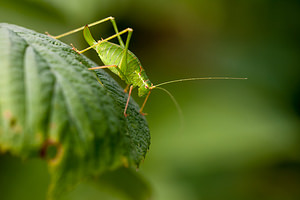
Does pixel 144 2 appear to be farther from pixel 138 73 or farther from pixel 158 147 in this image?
pixel 138 73

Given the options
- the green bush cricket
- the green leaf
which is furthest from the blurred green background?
the green leaf

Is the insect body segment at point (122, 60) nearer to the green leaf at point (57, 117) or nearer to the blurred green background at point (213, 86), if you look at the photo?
the green leaf at point (57, 117)

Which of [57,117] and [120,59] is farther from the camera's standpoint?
[120,59]

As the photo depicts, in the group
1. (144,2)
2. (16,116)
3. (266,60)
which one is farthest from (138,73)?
(266,60)

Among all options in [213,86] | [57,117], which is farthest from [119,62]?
[213,86]

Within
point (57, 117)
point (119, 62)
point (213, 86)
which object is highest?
point (57, 117)

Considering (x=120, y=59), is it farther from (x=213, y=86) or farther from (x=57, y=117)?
(x=213, y=86)
